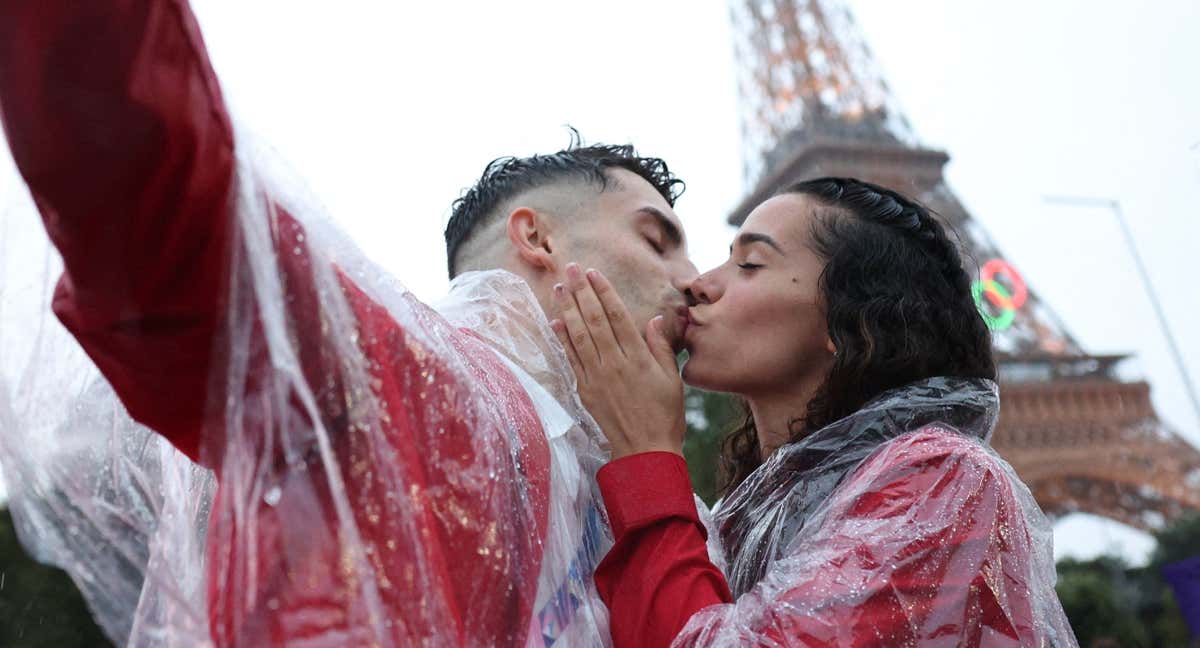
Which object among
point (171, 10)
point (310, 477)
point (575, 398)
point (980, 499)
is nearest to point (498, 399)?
point (310, 477)

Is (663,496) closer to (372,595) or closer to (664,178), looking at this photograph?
(372,595)

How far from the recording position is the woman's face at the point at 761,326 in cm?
242

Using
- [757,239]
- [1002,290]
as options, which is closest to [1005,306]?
[1002,290]

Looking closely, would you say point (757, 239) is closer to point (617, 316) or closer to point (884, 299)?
point (884, 299)

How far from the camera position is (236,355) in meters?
1.04

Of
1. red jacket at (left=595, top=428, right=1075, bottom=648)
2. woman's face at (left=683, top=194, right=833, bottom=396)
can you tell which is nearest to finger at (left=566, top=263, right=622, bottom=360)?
red jacket at (left=595, top=428, right=1075, bottom=648)

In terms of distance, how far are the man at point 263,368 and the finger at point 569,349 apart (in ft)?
1.82

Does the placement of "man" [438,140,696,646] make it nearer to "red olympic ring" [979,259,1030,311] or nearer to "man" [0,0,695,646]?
"man" [0,0,695,646]

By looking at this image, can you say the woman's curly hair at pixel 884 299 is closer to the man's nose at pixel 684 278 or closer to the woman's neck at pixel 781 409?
the woman's neck at pixel 781 409

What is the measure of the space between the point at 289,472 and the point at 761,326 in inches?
60.2

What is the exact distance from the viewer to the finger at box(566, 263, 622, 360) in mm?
2064

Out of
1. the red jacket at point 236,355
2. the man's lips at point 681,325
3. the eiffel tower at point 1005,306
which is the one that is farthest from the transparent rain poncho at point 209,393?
the eiffel tower at point 1005,306

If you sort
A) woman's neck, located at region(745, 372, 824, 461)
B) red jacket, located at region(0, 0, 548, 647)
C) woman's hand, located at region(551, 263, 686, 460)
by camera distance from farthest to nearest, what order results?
Result: woman's neck, located at region(745, 372, 824, 461) < woman's hand, located at region(551, 263, 686, 460) < red jacket, located at region(0, 0, 548, 647)

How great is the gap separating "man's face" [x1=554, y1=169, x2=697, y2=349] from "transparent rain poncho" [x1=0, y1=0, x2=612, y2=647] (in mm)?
893
